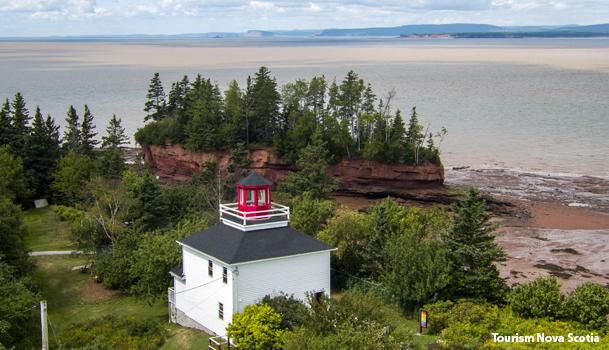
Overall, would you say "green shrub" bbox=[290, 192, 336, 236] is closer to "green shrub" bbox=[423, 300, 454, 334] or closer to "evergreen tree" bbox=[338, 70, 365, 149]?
"green shrub" bbox=[423, 300, 454, 334]

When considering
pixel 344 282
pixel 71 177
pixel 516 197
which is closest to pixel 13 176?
pixel 71 177

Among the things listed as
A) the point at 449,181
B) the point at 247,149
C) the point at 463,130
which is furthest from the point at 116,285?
the point at 463,130

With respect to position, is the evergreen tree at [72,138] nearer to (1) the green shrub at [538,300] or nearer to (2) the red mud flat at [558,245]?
(2) the red mud flat at [558,245]

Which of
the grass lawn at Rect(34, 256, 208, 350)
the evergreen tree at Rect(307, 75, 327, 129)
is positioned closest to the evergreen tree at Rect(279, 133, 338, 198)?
the evergreen tree at Rect(307, 75, 327, 129)

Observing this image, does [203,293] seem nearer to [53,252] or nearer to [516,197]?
[53,252]

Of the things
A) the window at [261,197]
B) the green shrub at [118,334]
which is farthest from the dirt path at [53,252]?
the window at [261,197]
